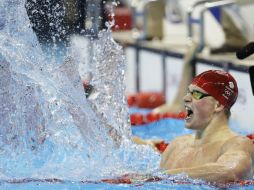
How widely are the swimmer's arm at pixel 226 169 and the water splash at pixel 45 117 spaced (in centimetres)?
64

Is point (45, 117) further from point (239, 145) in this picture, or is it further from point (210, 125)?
point (239, 145)

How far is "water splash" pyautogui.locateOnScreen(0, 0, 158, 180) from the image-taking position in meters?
4.54

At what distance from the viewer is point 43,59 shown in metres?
4.65

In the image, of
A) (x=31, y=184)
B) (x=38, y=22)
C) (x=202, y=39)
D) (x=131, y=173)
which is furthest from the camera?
(x=202, y=39)

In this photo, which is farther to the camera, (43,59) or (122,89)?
(122,89)

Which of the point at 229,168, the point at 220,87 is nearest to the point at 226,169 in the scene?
the point at 229,168

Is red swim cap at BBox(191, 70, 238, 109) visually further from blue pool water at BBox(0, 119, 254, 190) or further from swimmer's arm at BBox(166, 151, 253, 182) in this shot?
blue pool water at BBox(0, 119, 254, 190)

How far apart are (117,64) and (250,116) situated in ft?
4.00

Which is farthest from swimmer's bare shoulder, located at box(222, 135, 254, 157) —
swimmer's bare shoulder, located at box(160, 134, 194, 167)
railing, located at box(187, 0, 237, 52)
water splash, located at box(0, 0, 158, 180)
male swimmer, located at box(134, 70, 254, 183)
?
railing, located at box(187, 0, 237, 52)

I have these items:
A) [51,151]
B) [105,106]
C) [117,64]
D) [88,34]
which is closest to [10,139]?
[51,151]

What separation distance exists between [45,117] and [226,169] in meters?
1.30

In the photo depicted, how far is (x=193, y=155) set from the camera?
4.14m

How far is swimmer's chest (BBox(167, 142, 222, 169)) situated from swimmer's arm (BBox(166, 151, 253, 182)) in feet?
0.46

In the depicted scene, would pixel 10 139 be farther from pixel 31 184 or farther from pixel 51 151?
pixel 31 184
